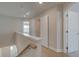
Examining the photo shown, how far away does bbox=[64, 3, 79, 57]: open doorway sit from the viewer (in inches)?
152

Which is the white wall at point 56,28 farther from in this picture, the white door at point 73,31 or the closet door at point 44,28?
the white door at point 73,31

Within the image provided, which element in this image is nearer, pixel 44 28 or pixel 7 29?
pixel 7 29

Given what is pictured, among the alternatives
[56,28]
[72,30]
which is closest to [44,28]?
[56,28]

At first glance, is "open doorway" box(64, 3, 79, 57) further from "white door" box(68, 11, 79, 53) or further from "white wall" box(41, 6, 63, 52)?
"white wall" box(41, 6, 63, 52)

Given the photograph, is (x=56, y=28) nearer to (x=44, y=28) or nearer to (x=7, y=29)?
(x=44, y=28)

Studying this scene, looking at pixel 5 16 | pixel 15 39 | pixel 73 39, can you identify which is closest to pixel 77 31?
pixel 73 39

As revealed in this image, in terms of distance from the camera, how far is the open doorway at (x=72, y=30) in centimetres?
385

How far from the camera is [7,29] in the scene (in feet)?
9.68

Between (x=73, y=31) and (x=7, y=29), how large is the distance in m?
2.22

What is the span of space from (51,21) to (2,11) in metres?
1.87

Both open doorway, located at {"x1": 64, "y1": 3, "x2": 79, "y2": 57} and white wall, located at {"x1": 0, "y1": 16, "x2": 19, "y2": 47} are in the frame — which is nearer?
white wall, located at {"x1": 0, "y1": 16, "x2": 19, "y2": 47}

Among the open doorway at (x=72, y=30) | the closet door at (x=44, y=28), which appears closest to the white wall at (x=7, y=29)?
the closet door at (x=44, y=28)

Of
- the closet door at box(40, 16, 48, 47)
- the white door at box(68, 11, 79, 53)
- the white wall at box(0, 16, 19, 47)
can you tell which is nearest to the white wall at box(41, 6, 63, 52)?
the closet door at box(40, 16, 48, 47)

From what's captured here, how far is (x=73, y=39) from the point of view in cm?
401
